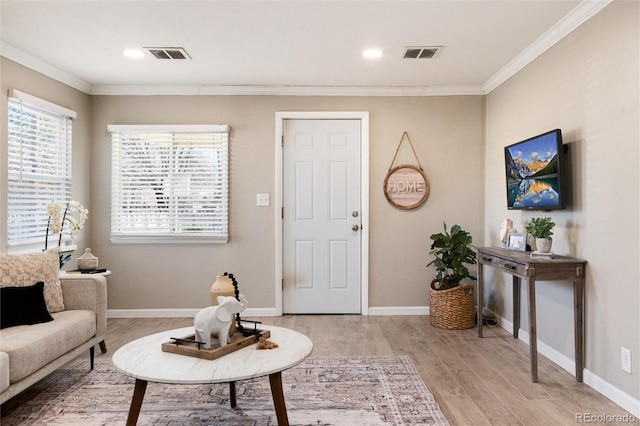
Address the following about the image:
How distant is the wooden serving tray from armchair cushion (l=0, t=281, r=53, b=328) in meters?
1.09

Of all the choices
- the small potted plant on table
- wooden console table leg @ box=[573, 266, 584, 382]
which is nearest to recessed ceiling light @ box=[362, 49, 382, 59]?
the small potted plant on table

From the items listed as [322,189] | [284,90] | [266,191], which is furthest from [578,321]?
[284,90]

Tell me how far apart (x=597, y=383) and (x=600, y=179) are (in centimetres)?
124

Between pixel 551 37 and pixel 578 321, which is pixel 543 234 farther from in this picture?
pixel 551 37

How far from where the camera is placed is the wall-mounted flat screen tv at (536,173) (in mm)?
2812

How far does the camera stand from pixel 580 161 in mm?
2760

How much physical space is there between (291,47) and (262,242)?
1.97 m

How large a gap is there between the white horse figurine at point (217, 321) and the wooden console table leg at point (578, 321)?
2.12 metres

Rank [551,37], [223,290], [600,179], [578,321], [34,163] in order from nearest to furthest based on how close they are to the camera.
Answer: [223,290] < [600,179] < [578,321] < [551,37] < [34,163]

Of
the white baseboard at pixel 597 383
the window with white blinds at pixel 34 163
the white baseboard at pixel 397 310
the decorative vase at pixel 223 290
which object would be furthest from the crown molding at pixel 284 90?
the decorative vase at pixel 223 290

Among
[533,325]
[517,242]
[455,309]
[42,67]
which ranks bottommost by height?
[455,309]

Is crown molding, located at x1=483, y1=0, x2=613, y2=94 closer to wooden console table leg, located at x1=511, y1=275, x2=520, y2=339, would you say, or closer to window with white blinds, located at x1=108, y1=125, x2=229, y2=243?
wooden console table leg, located at x1=511, y1=275, x2=520, y2=339

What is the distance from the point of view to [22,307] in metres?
2.51

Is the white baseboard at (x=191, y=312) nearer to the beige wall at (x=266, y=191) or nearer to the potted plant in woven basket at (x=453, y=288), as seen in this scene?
the beige wall at (x=266, y=191)
